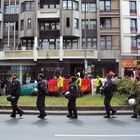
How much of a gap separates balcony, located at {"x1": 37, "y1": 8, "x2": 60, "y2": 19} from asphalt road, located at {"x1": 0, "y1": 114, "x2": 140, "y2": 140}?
38.5 m

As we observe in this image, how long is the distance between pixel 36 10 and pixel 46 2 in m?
2.39

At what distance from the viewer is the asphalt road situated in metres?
11.2

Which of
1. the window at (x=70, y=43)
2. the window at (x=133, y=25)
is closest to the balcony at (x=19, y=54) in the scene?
the window at (x=70, y=43)

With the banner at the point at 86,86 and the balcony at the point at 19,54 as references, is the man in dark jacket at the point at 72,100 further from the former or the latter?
the balcony at the point at 19,54

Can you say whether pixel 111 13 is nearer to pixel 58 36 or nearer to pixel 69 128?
pixel 58 36

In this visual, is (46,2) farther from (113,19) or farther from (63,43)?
(113,19)

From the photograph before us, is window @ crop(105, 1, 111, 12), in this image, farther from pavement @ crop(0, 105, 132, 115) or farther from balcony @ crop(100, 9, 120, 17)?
pavement @ crop(0, 105, 132, 115)

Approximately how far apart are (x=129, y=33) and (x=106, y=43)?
3.95m

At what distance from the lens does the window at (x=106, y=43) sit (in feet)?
183

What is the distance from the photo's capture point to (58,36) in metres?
54.9

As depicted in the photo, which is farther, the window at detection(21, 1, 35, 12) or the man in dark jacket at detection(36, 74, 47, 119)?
the window at detection(21, 1, 35, 12)

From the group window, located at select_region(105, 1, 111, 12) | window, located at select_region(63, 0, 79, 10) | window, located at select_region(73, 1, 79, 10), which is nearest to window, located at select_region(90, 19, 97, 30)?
window, located at select_region(105, 1, 111, 12)

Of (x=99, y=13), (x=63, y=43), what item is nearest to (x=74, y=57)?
(x=63, y=43)

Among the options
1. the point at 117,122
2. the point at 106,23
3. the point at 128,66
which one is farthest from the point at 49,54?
the point at 117,122
